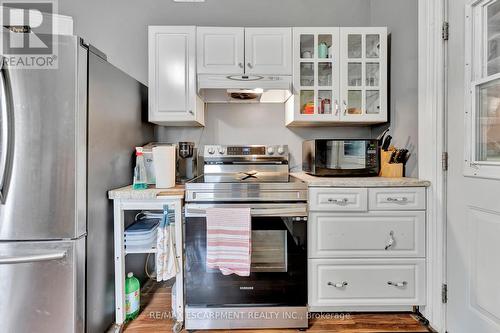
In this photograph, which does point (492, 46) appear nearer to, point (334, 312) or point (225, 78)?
point (225, 78)

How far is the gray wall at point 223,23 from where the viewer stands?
2.31 meters

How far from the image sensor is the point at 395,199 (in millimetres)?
1679

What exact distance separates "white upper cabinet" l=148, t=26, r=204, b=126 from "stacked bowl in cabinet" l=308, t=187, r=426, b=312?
46.2 inches

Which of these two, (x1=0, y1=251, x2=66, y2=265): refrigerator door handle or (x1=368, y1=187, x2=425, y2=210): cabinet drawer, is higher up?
(x1=368, y1=187, x2=425, y2=210): cabinet drawer

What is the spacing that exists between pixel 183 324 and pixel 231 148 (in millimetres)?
1322

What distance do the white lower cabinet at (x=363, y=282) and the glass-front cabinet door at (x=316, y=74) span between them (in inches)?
42.5

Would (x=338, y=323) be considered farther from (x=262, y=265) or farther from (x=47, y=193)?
(x=47, y=193)

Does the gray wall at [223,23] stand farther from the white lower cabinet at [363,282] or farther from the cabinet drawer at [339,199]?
the white lower cabinet at [363,282]

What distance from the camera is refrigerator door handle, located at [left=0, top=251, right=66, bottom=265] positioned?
4.13ft

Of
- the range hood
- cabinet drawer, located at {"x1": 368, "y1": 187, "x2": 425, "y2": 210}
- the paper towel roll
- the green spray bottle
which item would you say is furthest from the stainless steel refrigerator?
cabinet drawer, located at {"x1": 368, "y1": 187, "x2": 425, "y2": 210}

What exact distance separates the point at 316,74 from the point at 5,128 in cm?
192

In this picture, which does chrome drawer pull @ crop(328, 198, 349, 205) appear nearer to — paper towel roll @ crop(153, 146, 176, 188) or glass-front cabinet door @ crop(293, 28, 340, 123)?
glass-front cabinet door @ crop(293, 28, 340, 123)

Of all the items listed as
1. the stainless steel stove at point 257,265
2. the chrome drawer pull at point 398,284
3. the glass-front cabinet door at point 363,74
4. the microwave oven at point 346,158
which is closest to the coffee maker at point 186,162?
the stainless steel stove at point 257,265

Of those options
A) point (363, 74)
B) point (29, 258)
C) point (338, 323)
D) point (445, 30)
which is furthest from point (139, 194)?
point (445, 30)
